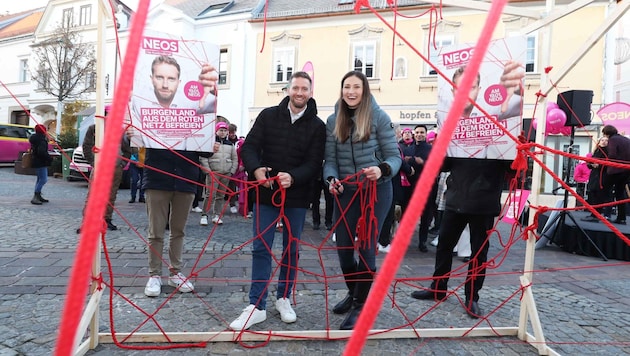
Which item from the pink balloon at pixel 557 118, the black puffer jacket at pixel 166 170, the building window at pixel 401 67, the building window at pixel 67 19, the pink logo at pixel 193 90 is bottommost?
the black puffer jacket at pixel 166 170

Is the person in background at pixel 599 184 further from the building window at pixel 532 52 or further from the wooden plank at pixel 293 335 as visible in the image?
the building window at pixel 532 52

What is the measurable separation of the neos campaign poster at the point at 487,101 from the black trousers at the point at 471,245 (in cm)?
64

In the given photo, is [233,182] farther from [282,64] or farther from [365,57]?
[282,64]

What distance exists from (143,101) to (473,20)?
1577 centimetres

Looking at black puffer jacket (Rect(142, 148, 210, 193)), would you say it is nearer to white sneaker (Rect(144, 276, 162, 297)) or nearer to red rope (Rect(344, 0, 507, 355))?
white sneaker (Rect(144, 276, 162, 297))

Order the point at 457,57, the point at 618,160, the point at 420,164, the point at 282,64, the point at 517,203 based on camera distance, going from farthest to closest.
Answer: the point at 282,64 → the point at 618,160 → the point at 517,203 → the point at 420,164 → the point at 457,57

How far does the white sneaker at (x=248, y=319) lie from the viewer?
2.65 m

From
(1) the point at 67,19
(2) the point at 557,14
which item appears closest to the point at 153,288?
(2) the point at 557,14

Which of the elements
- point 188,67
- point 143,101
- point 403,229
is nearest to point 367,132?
point 188,67

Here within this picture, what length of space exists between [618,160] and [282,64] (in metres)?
14.4

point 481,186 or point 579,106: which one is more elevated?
point 579,106

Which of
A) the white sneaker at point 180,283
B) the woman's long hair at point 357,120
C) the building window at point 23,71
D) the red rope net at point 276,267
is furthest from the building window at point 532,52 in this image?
the building window at point 23,71

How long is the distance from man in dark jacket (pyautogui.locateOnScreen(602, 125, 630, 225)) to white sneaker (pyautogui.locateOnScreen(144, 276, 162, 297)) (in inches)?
273

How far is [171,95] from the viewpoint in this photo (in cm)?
280
